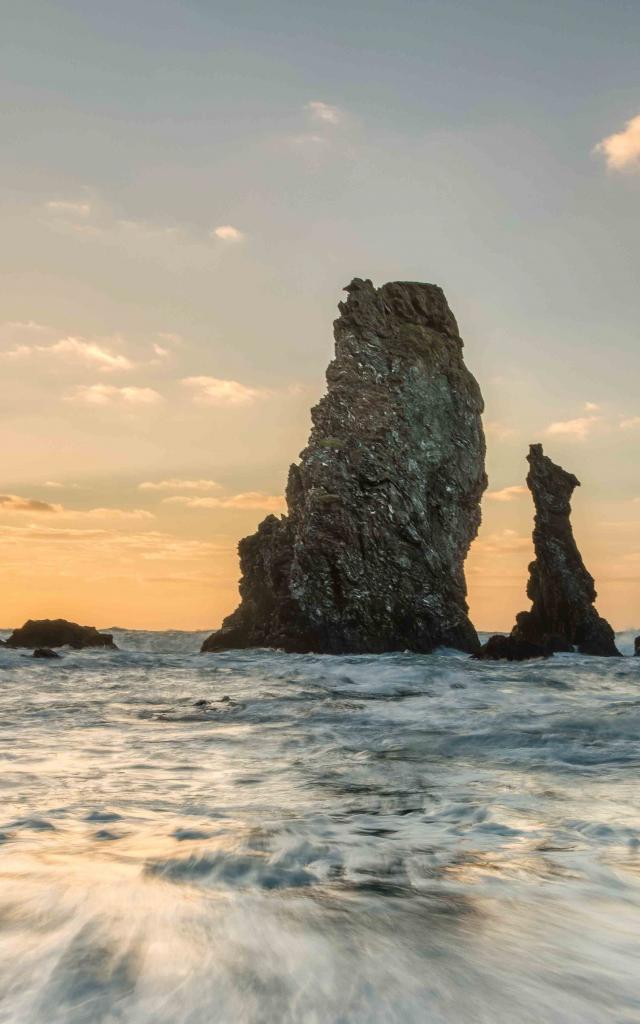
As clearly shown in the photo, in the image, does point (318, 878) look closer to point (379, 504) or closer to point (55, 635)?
point (379, 504)

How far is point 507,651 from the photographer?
1227 inches

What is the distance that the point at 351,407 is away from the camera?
125 feet

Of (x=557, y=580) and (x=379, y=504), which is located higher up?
(x=379, y=504)

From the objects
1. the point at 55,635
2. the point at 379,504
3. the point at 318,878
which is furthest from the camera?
the point at 55,635

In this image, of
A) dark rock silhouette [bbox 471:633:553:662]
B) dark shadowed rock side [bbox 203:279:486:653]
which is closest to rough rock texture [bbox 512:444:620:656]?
dark shadowed rock side [bbox 203:279:486:653]

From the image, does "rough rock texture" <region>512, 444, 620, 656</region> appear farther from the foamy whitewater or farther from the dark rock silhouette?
the foamy whitewater

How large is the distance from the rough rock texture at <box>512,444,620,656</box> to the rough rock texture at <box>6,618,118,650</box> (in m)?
21.7

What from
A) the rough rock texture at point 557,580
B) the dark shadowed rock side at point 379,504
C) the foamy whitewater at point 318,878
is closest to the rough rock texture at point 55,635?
the dark shadowed rock side at point 379,504

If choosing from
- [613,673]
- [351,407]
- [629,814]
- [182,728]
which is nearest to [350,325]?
[351,407]

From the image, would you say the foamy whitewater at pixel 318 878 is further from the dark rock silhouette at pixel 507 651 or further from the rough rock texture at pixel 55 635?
the rough rock texture at pixel 55 635

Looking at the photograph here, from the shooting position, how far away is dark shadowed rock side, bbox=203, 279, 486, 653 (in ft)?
113

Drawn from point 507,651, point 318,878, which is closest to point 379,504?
point 507,651

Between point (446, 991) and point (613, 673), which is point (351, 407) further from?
point (446, 991)

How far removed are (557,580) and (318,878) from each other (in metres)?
38.8
